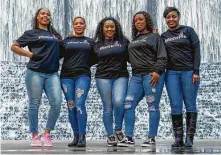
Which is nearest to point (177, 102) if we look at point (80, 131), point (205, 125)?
point (80, 131)

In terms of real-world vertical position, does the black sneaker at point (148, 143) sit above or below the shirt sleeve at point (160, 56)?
below

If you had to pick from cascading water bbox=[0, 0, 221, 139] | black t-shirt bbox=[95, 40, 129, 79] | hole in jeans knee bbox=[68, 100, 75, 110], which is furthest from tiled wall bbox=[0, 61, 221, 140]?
black t-shirt bbox=[95, 40, 129, 79]

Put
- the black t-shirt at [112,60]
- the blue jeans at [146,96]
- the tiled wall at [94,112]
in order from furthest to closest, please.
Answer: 1. the tiled wall at [94,112]
2. the black t-shirt at [112,60]
3. the blue jeans at [146,96]

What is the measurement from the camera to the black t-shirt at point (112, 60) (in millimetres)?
6121

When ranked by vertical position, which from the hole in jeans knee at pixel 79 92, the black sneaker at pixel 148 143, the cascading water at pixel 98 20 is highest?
the cascading water at pixel 98 20

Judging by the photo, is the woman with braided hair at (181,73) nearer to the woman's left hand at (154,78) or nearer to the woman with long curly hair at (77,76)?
the woman's left hand at (154,78)

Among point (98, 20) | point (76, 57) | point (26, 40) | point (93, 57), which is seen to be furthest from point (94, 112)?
point (26, 40)

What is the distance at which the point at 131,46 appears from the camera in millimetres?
6016

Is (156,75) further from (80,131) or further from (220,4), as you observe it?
(220,4)

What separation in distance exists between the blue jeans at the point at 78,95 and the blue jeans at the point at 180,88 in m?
0.87

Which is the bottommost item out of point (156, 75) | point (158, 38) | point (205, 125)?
point (205, 125)

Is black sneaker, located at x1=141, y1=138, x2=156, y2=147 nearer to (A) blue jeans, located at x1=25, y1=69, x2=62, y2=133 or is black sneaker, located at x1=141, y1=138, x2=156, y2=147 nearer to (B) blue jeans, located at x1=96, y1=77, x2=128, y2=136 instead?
(B) blue jeans, located at x1=96, y1=77, x2=128, y2=136

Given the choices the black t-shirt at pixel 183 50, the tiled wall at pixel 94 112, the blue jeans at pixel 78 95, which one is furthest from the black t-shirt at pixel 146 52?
the tiled wall at pixel 94 112

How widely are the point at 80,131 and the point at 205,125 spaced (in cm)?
491
